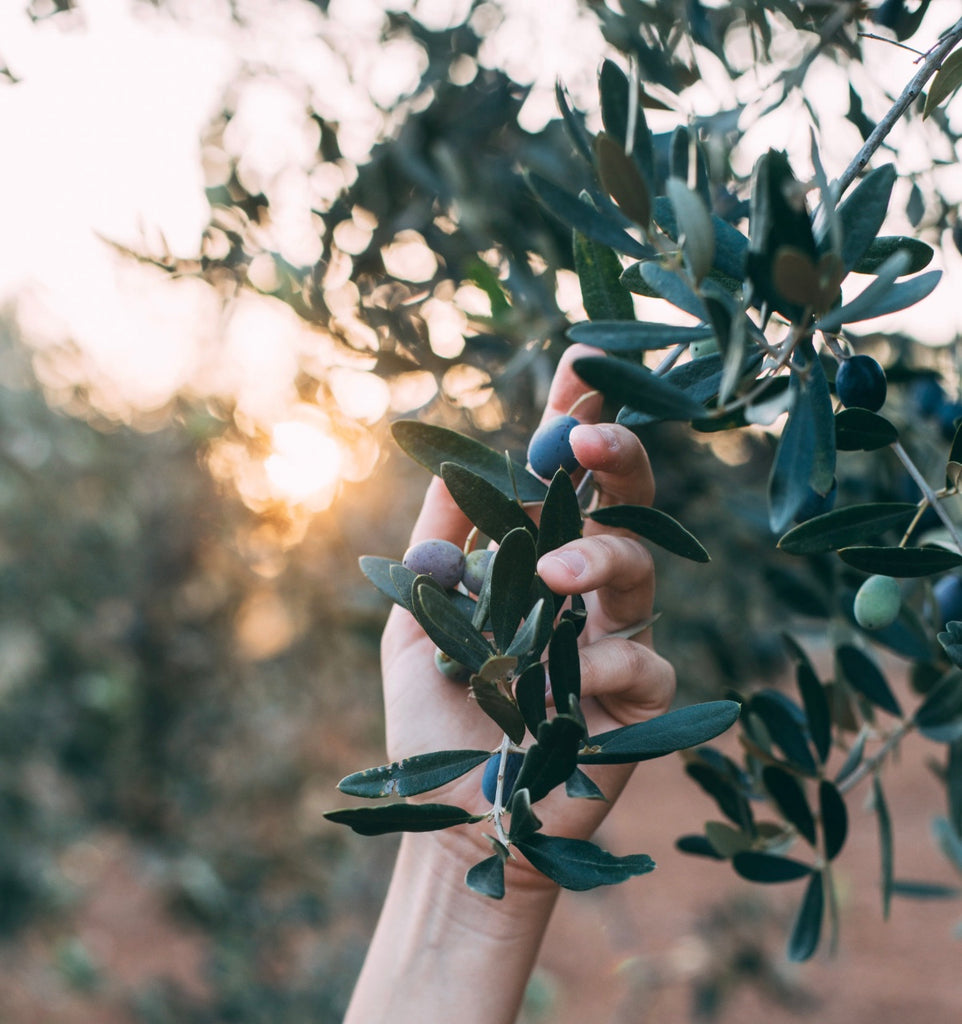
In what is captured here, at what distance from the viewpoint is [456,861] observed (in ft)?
3.71

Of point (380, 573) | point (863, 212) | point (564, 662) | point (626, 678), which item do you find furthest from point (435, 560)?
point (863, 212)

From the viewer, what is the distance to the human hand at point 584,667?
765 millimetres

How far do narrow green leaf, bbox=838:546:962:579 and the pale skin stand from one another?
338mm

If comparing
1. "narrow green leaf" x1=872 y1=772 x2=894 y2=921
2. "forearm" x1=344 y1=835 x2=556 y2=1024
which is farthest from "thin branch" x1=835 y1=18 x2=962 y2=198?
"forearm" x1=344 y1=835 x2=556 y2=1024

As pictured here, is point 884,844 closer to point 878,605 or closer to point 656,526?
point 878,605

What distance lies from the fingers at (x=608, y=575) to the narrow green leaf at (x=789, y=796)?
0.24m

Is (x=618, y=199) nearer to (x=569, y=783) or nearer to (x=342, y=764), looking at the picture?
(x=569, y=783)

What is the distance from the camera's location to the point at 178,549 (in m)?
4.17

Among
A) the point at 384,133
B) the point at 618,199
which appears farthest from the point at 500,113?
the point at 618,199

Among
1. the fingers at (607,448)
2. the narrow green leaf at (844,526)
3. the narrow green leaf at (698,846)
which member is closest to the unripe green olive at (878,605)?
the narrow green leaf at (844,526)

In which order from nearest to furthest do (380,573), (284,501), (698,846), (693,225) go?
(693,225) < (380,573) < (698,846) < (284,501)

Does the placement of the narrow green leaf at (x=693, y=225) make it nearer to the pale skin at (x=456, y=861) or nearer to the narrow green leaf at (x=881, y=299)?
the narrow green leaf at (x=881, y=299)

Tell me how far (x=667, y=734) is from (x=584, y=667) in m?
0.19

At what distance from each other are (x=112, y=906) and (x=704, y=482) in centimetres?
700
